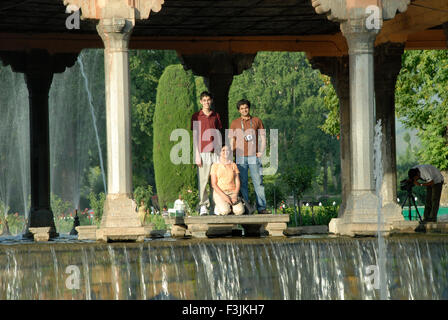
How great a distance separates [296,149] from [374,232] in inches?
1620

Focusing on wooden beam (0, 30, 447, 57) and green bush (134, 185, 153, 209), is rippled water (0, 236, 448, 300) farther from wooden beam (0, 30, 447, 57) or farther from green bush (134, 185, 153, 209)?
green bush (134, 185, 153, 209)

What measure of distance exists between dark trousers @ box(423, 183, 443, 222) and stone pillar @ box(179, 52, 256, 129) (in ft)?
14.1

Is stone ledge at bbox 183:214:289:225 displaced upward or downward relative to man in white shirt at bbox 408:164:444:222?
downward

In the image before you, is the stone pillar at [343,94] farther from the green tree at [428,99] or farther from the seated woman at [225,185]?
the green tree at [428,99]

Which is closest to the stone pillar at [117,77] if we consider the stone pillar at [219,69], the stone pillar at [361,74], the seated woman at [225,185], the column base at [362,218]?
the seated woman at [225,185]

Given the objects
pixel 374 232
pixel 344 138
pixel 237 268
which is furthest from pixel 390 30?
pixel 237 268

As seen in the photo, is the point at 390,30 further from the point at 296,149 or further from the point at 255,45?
the point at 296,149

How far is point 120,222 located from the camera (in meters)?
13.9

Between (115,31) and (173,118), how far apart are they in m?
25.3

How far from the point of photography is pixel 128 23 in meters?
14.3

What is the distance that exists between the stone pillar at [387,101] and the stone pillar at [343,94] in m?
0.92

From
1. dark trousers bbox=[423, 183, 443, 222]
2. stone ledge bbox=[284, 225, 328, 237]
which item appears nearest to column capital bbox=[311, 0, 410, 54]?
stone ledge bbox=[284, 225, 328, 237]

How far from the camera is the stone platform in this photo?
14711 mm
